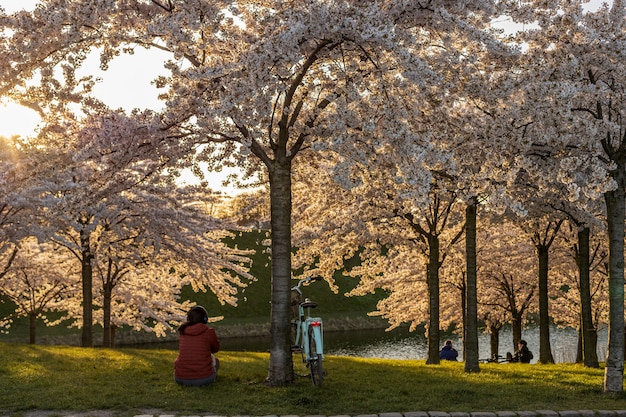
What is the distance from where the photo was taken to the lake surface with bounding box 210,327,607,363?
46.8m

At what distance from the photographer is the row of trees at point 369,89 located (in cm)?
1195

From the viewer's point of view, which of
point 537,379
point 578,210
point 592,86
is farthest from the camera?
point 578,210

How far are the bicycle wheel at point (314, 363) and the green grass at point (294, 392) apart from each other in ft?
0.78

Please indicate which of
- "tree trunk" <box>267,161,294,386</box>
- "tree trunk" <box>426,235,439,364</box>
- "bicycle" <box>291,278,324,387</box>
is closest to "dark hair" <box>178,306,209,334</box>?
"tree trunk" <box>267,161,294,386</box>

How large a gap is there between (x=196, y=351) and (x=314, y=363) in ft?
7.66

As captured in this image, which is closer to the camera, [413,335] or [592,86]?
[592,86]

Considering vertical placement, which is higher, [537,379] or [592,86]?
[592,86]

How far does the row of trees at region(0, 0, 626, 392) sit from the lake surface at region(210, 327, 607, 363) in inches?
1225

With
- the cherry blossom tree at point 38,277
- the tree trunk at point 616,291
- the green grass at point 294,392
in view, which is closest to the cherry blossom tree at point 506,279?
the green grass at point 294,392

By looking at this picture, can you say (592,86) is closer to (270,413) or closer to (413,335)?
(270,413)

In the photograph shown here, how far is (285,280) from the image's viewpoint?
1349 cm

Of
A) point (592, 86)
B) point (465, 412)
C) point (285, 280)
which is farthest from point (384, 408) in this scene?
point (592, 86)

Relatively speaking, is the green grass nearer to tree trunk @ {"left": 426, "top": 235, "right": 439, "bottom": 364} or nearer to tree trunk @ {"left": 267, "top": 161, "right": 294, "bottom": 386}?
tree trunk @ {"left": 267, "top": 161, "right": 294, "bottom": 386}

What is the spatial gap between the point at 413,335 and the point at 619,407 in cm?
5356
